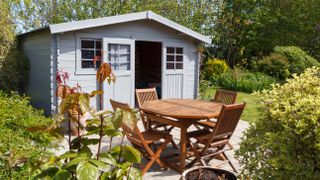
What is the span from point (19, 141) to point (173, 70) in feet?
22.6

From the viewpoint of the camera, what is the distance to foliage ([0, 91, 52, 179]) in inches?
98.0

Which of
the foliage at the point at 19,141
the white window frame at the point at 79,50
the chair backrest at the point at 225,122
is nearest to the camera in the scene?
the foliage at the point at 19,141

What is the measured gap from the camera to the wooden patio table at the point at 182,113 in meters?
4.43

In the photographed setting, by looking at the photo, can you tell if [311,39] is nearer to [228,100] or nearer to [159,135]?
[228,100]

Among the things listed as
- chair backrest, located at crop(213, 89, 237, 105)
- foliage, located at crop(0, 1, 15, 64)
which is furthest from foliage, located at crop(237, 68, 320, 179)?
foliage, located at crop(0, 1, 15, 64)

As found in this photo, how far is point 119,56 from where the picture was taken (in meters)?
8.60

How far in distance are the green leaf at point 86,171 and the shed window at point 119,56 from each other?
690cm

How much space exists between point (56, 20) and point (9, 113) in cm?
1446

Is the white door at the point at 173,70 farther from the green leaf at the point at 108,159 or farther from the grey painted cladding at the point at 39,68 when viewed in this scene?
the green leaf at the point at 108,159

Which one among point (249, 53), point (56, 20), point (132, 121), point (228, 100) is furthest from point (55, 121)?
point (249, 53)

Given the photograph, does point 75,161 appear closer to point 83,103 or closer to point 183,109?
point 83,103

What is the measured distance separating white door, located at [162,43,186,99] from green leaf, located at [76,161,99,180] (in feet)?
26.1

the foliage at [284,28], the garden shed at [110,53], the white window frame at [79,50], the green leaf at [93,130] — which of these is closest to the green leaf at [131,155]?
the green leaf at [93,130]

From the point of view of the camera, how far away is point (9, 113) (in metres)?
4.18
